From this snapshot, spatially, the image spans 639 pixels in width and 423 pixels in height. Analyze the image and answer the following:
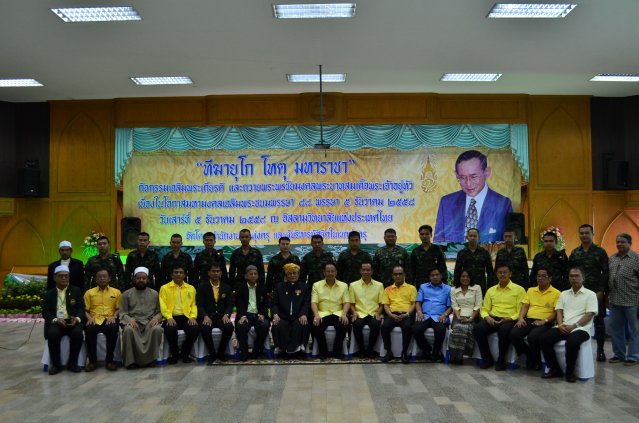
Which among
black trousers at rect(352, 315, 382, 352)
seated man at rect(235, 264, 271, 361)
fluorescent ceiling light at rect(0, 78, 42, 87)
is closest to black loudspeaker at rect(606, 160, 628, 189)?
black trousers at rect(352, 315, 382, 352)

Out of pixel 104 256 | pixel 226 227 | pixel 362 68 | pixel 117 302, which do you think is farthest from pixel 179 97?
pixel 117 302

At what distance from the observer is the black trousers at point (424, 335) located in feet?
19.2

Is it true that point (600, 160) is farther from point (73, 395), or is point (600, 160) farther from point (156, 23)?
point (73, 395)

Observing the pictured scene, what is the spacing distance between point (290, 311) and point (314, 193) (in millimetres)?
3870

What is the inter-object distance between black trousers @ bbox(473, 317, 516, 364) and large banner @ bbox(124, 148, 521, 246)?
4132mm

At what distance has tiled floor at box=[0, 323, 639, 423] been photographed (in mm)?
4055

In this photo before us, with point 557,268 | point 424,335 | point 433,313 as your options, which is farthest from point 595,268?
point 424,335

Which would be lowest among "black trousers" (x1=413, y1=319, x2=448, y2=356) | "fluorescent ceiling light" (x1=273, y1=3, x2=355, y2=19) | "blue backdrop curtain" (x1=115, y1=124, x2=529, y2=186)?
"black trousers" (x1=413, y1=319, x2=448, y2=356)

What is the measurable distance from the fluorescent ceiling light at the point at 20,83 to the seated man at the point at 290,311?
5.34 meters

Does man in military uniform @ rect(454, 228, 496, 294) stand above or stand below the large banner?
below

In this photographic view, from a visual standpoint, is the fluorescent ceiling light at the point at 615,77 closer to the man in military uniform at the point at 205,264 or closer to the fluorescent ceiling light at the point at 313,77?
the fluorescent ceiling light at the point at 313,77

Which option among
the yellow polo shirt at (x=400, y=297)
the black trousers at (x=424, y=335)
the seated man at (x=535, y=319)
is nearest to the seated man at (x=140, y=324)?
the yellow polo shirt at (x=400, y=297)

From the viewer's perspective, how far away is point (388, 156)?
9.85m

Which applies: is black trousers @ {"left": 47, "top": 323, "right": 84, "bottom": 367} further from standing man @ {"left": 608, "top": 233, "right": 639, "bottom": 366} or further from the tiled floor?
standing man @ {"left": 608, "top": 233, "right": 639, "bottom": 366}
